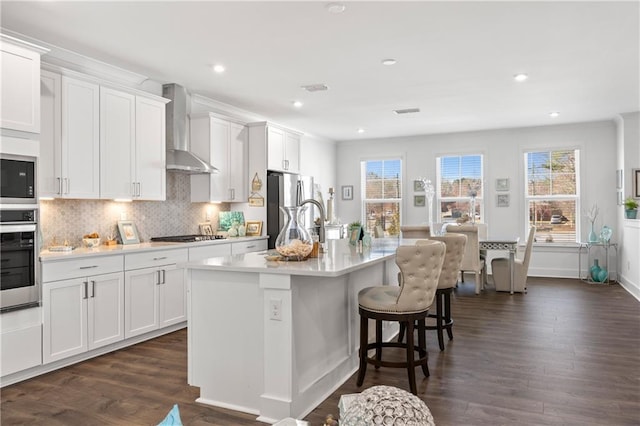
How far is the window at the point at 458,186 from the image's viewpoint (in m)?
8.92

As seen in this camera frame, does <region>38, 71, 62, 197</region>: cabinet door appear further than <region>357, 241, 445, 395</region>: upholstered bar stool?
Yes

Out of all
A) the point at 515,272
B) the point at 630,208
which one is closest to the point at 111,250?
the point at 515,272

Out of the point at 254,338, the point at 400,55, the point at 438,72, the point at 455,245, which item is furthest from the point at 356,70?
the point at 254,338

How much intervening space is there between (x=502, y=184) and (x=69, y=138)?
7372 mm

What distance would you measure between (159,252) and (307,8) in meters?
2.73

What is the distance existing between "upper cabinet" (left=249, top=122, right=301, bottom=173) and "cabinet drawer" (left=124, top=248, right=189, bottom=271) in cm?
206

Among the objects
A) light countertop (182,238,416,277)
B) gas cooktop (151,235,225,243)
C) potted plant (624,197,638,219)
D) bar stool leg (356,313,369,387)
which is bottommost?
bar stool leg (356,313,369,387)

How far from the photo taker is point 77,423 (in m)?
2.69

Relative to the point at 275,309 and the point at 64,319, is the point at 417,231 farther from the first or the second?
the point at 64,319

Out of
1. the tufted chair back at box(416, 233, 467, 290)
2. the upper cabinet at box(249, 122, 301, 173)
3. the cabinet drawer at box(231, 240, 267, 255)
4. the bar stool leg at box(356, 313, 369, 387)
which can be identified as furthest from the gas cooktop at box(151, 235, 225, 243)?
the tufted chair back at box(416, 233, 467, 290)

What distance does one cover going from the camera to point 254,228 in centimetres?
643

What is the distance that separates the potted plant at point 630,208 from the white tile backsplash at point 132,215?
6089 mm

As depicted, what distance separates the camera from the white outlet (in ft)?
8.86

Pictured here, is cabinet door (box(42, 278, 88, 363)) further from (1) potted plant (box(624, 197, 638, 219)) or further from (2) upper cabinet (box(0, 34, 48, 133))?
(1) potted plant (box(624, 197, 638, 219))
